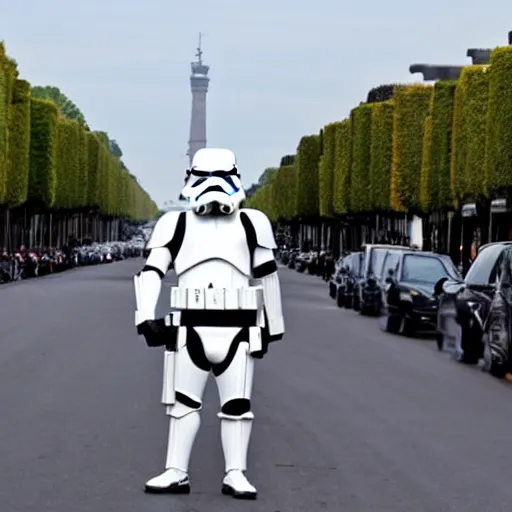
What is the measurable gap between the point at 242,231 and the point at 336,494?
1.75 meters

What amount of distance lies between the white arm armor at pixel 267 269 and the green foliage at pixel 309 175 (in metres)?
104

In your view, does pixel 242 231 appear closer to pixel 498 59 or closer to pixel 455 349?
pixel 455 349

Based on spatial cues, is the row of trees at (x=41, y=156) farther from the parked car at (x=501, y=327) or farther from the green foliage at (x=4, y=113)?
the parked car at (x=501, y=327)

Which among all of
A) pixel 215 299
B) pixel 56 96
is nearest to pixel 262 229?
pixel 215 299

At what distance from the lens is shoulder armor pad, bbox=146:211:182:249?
963cm

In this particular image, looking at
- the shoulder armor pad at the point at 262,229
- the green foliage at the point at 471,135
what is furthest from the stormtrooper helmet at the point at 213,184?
the green foliage at the point at 471,135

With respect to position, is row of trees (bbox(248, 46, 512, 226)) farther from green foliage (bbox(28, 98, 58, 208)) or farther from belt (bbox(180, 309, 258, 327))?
belt (bbox(180, 309, 258, 327))

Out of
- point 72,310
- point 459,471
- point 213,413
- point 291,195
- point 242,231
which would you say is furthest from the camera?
point 291,195

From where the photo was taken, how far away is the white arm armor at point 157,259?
9.63 metres

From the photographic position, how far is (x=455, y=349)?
23.2 m

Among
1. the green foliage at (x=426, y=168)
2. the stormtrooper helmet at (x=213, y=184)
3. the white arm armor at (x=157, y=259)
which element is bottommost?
the white arm armor at (x=157, y=259)

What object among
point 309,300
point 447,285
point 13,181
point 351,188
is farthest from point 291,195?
point 447,285

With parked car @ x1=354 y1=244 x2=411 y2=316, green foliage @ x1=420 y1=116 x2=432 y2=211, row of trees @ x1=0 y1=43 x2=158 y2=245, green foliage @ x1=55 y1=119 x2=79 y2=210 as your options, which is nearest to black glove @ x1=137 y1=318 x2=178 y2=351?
parked car @ x1=354 y1=244 x2=411 y2=316

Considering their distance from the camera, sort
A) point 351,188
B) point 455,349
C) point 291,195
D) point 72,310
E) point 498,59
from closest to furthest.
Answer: point 455,349, point 72,310, point 498,59, point 351,188, point 291,195
